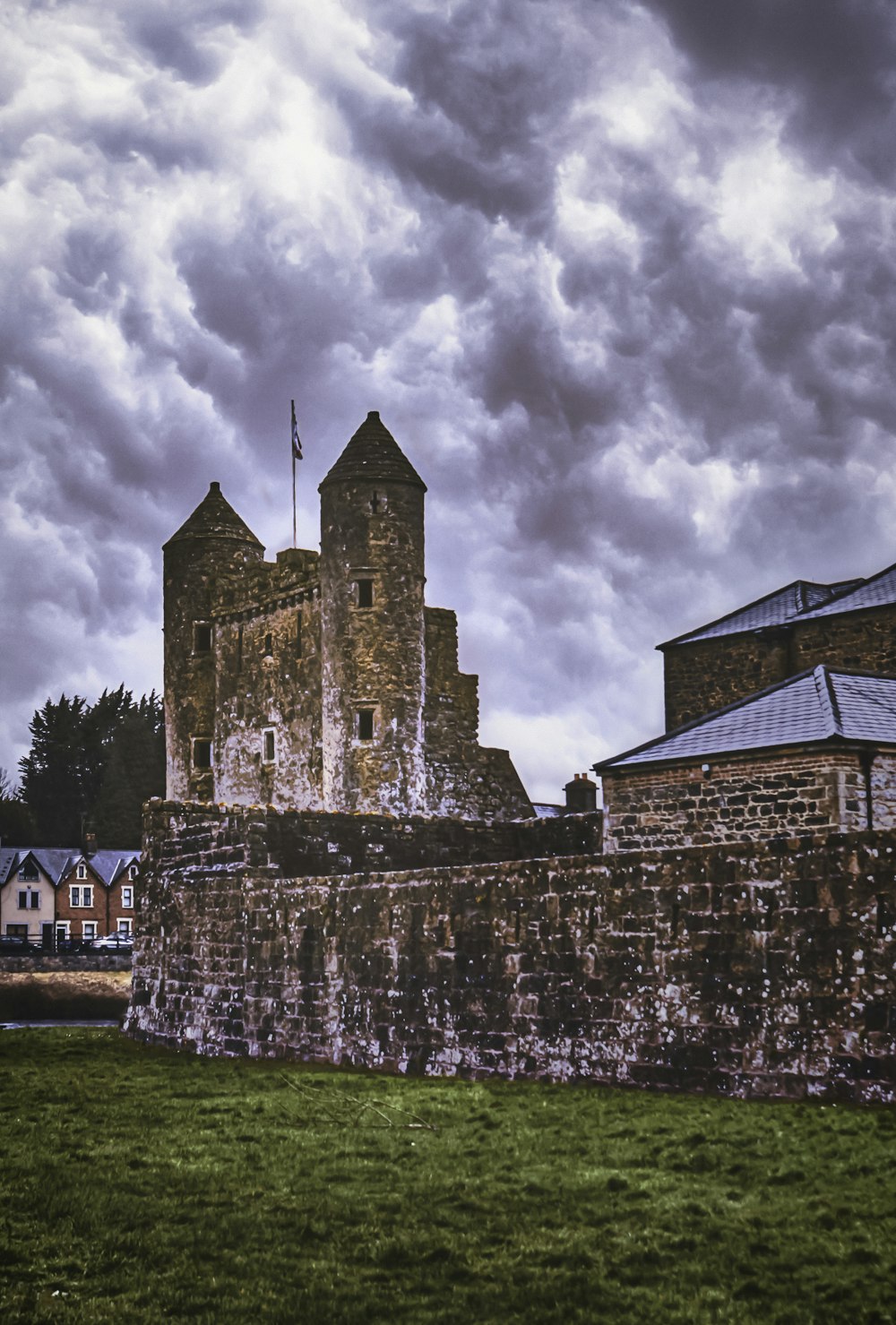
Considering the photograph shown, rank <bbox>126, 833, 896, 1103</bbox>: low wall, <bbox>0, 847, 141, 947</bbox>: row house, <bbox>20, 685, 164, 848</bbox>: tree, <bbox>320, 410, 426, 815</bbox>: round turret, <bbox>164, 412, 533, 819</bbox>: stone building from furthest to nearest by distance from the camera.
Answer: <bbox>20, 685, 164, 848</bbox>: tree < <bbox>0, 847, 141, 947</bbox>: row house < <bbox>164, 412, 533, 819</bbox>: stone building < <bbox>320, 410, 426, 815</bbox>: round turret < <bbox>126, 833, 896, 1103</bbox>: low wall

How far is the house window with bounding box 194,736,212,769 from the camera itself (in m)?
44.2

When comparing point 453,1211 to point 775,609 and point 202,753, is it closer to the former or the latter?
point 775,609

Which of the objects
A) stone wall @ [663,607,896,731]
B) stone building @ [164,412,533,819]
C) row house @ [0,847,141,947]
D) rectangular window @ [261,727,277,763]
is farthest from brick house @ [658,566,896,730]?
row house @ [0,847,141,947]

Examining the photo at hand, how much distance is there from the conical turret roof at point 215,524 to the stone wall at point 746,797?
2557cm

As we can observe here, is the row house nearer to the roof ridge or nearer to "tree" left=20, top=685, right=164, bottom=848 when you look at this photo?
"tree" left=20, top=685, right=164, bottom=848

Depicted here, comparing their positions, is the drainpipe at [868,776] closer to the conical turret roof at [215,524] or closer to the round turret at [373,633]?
the round turret at [373,633]

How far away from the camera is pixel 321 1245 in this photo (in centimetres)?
634

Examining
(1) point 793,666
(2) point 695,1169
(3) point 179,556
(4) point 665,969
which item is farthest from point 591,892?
(3) point 179,556

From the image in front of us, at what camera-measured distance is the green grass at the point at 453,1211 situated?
5.52 meters

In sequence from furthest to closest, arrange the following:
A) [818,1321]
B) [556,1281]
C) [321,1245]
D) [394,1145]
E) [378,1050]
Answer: [378,1050], [394,1145], [321,1245], [556,1281], [818,1321]

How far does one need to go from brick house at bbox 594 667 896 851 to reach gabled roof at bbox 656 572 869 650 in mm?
9131

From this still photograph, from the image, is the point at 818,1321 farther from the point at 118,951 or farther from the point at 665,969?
the point at 118,951

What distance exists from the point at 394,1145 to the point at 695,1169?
1989 mm

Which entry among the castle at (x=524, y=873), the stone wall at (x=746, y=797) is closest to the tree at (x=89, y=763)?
the castle at (x=524, y=873)
